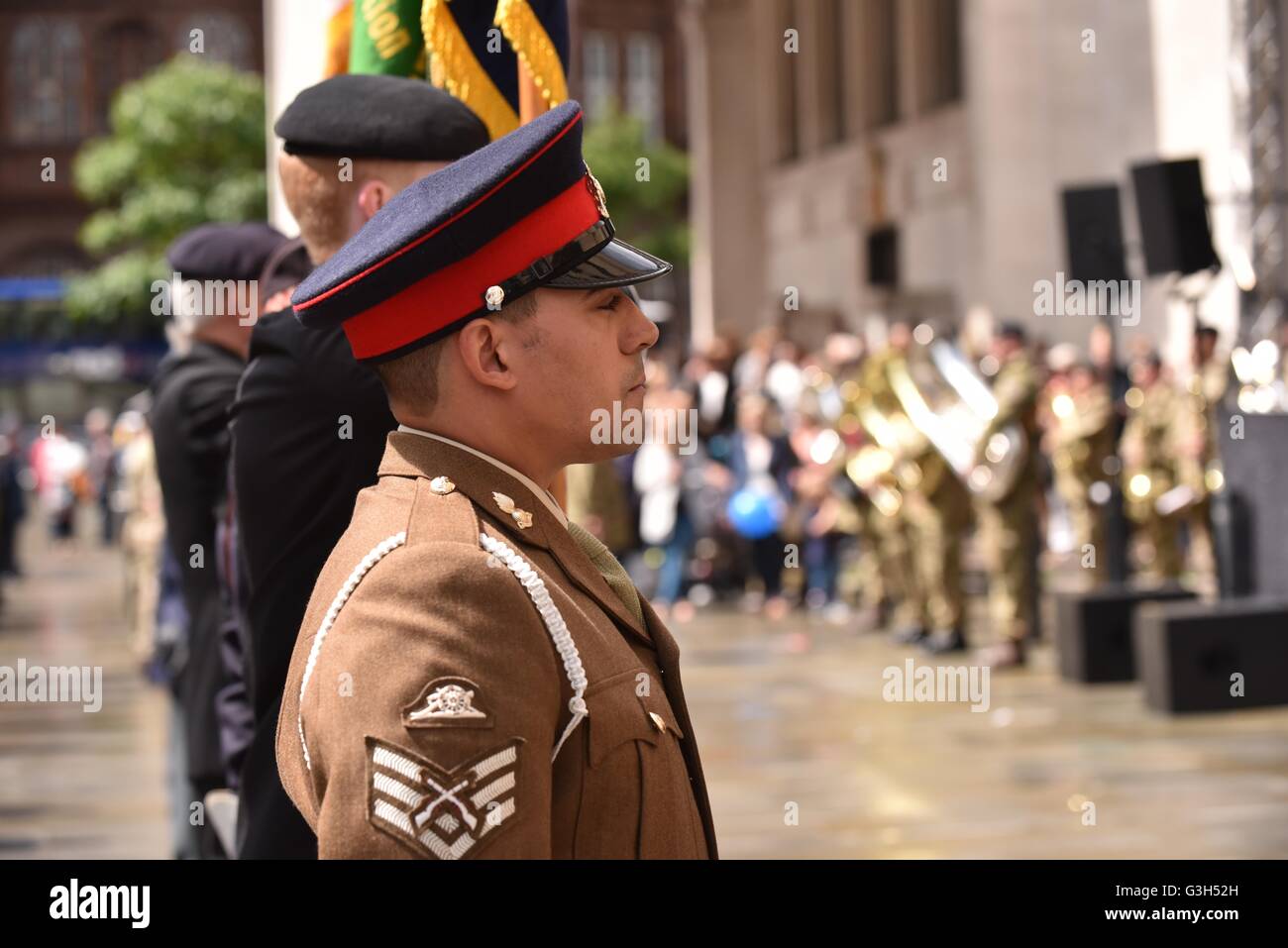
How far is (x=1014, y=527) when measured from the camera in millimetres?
11734

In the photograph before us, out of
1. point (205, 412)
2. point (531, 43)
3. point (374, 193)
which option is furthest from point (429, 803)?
point (205, 412)

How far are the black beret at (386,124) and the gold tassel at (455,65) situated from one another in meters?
0.41

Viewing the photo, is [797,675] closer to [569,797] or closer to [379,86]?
[379,86]

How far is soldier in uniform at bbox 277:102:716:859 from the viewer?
167cm

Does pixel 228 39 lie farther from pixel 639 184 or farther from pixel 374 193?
pixel 374 193

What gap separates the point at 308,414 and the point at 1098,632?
8516 mm

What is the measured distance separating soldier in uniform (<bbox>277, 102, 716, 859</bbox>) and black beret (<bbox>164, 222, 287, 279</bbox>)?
2427 mm

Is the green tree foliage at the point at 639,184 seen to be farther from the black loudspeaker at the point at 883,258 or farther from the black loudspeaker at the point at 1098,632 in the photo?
the black loudspeaker at the point at 1098,632

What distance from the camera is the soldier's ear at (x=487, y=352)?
187cm

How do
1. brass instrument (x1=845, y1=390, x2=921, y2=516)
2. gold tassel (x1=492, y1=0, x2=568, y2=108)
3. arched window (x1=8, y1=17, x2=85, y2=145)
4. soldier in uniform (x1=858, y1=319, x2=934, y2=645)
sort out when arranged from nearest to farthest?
gold tassel (x1=492, y1=0, x2=568, y2=108)
soldier in uniform (x1=858, y1=319, x2=934, y2=645)
brass instrument (x1=845, y1=390, x2=921, y2=516)
arched window (x1=8, y1=17, x2=85, y2=145)

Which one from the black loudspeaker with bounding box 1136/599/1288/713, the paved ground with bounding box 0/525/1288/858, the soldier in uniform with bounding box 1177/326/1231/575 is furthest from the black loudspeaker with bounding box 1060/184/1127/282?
the black loudspeaker with bounding box 1136/599/1288/713

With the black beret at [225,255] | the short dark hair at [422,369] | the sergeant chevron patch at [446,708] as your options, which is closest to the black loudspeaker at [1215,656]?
the black beret at [225,255]

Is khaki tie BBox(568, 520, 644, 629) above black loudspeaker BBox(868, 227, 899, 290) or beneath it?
beneath

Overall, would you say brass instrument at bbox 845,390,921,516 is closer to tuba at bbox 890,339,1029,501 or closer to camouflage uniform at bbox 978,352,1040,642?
tuba at bbox 890,339,1029,501
